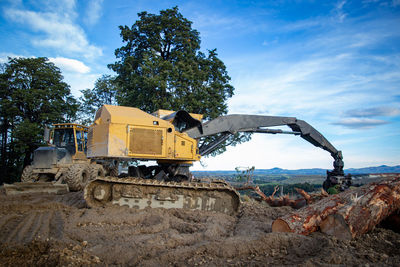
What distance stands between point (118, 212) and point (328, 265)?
452cm

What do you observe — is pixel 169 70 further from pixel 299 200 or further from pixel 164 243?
pixel 164 243

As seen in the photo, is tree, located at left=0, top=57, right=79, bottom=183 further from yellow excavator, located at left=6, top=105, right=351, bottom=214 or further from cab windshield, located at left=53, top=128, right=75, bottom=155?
yellow excavator, located at left=6, top=105, right=351, bottom=214

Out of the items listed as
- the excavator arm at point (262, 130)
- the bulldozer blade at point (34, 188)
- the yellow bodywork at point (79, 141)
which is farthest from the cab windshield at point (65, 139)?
the excavator arm at point (262, 130)

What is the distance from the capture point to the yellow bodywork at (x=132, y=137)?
677cm

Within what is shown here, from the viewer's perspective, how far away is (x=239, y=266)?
10.9 ft

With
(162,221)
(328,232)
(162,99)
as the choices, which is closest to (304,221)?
(328,232)

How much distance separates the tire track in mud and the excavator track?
95 centimetres

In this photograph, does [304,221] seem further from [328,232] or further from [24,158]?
[24,158]

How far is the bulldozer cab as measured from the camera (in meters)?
13.4

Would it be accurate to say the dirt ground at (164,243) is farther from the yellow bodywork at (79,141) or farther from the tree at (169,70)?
the tree at (169,70)

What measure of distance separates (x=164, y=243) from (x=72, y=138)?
11.0m

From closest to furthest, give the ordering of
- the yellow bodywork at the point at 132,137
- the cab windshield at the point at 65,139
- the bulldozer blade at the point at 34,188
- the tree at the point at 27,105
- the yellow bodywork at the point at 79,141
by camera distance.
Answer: the yellow bodywork at the point at 132,137
the bulldozer blade at the point at 34,188
the yellow bodywork at the point at 79,141
the cab windshield at the point at 65,139
the tree at the point at 27,105

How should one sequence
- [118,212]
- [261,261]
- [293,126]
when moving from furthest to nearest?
[293,126] < [118,212] < [261,261]

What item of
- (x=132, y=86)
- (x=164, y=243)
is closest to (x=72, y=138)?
(x=132, y=86)
